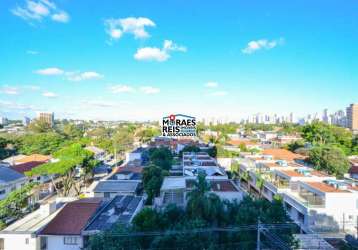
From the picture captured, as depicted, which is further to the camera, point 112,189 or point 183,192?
point 112,189

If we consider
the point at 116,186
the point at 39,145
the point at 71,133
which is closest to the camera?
the point at 116,186

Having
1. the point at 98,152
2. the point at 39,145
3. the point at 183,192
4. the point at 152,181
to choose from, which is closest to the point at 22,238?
the point at 183,192

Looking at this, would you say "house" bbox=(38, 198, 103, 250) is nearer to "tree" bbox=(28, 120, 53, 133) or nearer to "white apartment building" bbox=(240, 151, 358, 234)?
"white apartment building" bbox=(240, 151, 358, 234)

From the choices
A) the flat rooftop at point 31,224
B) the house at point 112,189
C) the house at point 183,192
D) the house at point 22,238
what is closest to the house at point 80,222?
the house at point 22,238

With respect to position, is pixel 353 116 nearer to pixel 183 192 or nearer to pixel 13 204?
pixel 183 192

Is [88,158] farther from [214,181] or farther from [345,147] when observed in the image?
[345,147]

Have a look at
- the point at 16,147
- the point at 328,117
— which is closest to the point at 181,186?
the point at 16,147
